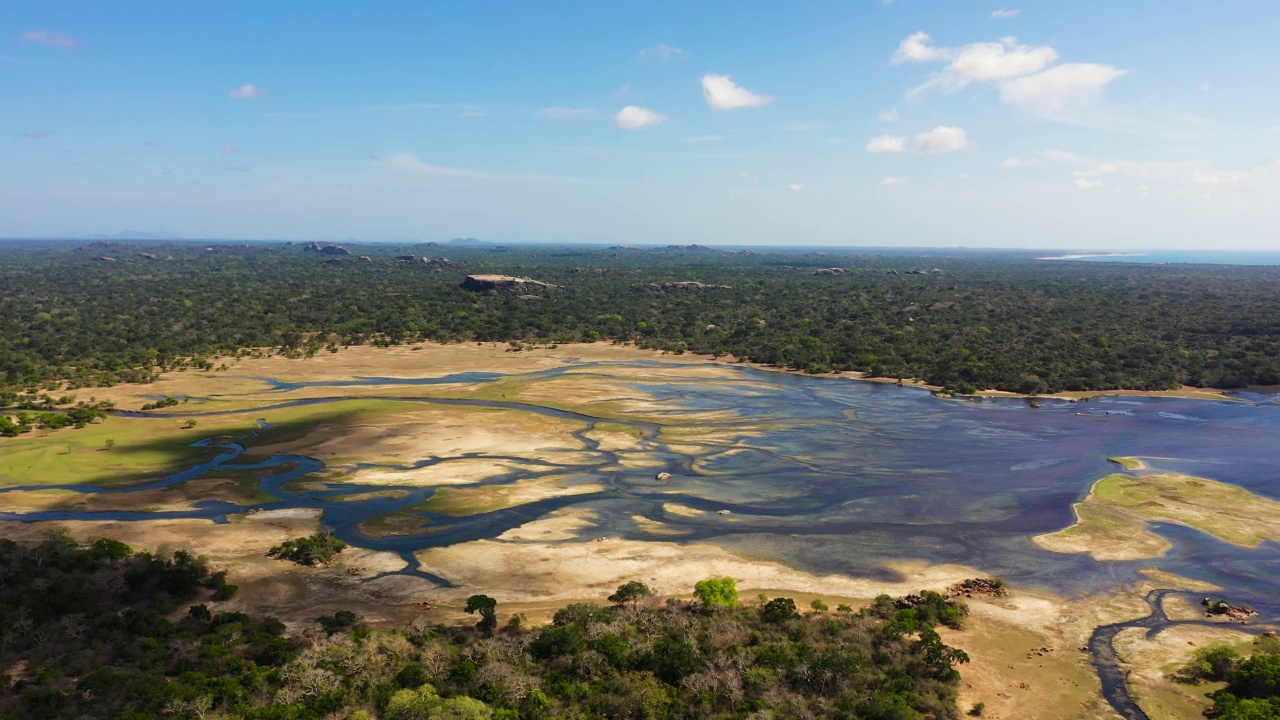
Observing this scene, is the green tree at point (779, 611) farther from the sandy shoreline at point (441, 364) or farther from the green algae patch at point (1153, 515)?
the sandy shoreline at point (441, 364)

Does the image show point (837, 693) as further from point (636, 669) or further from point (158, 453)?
point (158, 453)

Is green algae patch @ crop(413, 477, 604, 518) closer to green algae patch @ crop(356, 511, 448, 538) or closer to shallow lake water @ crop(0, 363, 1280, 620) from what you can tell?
shallow lake water @ crop(0, 363, 1280, 620)

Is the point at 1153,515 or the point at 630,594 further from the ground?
the point at 1153,515

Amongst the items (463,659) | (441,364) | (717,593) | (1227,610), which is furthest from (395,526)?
(441,364)

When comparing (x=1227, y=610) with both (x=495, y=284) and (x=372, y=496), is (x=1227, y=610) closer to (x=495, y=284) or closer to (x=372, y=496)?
(x=372, y=496)

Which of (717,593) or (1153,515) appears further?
(1153,515)

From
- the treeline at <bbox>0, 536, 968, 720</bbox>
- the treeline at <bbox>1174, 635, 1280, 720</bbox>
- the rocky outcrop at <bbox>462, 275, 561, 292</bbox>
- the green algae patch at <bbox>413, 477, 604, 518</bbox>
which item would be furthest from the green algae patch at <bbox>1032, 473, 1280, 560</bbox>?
the rocky outcrop at <bbox>462, 275, 561, 292</bbox>
